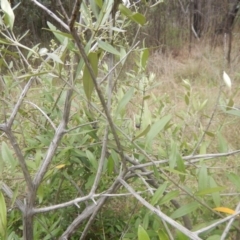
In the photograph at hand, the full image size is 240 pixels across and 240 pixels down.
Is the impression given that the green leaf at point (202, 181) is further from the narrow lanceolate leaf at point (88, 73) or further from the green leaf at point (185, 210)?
the narrow lanceolate leaf at point (88, 73)

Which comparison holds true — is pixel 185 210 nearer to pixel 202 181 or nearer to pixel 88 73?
pixel 202 181

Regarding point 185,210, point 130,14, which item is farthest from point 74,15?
point 185,210

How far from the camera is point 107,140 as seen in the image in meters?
0.65

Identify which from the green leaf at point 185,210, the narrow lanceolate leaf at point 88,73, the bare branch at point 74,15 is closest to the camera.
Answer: the bare branch at point 74,15

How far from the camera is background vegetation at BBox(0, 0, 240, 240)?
0.52 meters

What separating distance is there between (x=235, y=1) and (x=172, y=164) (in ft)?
15.7

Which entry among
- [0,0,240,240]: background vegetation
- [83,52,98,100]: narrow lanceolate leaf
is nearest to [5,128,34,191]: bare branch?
[0,0,240,240]: background vegetation

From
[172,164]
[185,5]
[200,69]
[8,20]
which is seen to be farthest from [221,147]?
[185,5]

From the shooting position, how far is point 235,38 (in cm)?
479

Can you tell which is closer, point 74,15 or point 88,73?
point 74,15

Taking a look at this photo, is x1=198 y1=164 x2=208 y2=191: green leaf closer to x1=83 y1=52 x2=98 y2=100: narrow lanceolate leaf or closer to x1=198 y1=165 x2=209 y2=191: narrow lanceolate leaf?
x1=198 y1=165 x2=209 y2=191: narrow lanceolate leaf

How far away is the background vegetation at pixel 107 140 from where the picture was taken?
52 centimetres

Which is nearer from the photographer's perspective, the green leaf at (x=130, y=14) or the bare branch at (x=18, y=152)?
the green leaf at (x=130, y=14)

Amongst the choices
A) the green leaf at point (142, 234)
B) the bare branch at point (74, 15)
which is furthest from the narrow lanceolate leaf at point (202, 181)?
the bare branch at point (74, 15)
